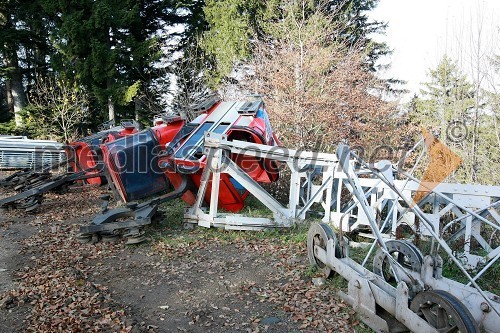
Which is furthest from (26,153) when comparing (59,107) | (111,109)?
(111,109)

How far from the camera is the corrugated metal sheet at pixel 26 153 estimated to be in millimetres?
15930

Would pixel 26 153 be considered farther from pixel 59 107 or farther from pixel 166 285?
pixel 166 285

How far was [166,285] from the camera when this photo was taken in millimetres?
4949

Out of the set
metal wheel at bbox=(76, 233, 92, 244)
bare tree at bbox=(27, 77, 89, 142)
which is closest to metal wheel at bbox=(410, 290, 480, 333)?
metal wheel at bbox=(76, 233, 92, 244)

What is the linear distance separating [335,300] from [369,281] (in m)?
0.69

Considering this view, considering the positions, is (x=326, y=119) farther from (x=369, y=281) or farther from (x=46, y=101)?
(x=46, y=101)

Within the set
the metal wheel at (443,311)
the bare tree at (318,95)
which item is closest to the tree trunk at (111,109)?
the bare tree at (318,95)

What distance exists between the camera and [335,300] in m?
4.31

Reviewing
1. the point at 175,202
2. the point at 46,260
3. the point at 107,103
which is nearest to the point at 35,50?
the point at 107,103

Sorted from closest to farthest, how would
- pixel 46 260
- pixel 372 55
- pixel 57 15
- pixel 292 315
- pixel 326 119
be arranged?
pixel 292 315, pixel 46 260, pixel 326 119, pixel 57 15, pixel 372 55

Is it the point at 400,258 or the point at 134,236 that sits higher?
the point at 400,258

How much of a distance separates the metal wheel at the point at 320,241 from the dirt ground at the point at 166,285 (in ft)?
0.61

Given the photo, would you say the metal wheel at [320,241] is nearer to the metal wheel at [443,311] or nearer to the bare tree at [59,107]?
the metal wheel at [443,311]

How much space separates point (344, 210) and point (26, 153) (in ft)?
47.7
